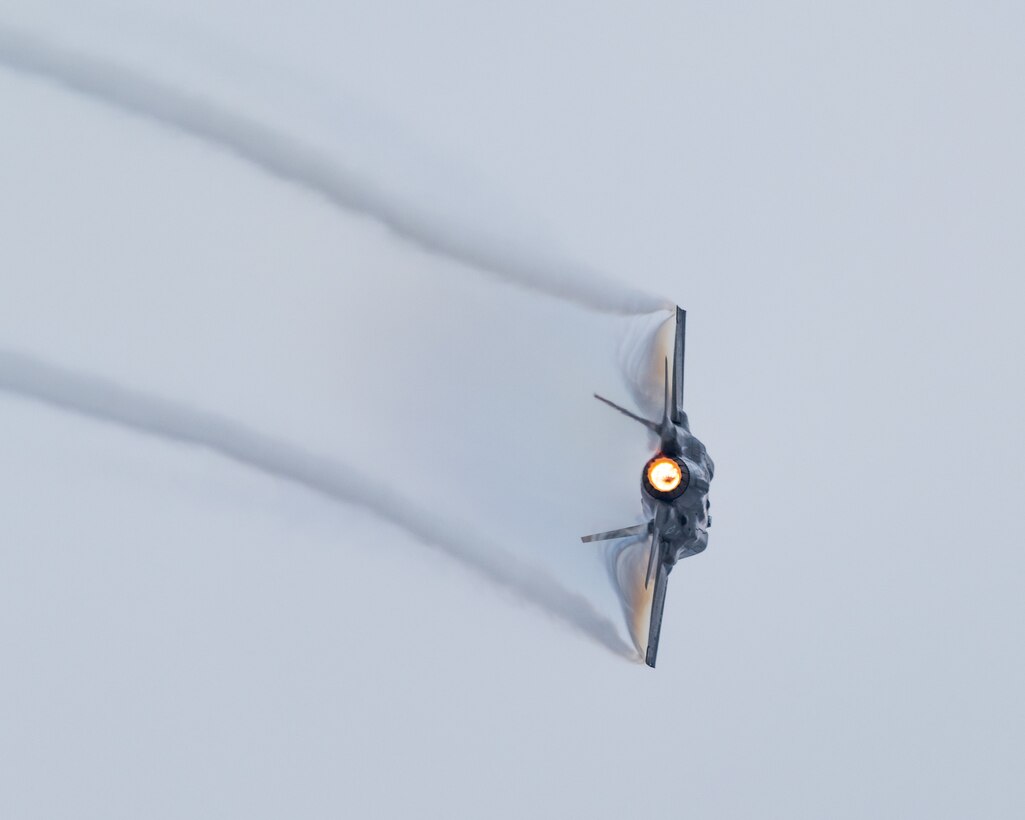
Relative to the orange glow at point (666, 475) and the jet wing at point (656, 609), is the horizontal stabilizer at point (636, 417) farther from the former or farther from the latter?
the jet wing at point (656, 609)

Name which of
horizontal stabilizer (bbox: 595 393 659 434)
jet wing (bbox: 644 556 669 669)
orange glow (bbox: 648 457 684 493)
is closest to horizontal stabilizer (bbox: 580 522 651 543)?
jet wing (bbox: 644 556 669 669)

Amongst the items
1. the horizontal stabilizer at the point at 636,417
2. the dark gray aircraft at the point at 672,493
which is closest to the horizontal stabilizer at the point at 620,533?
the dark gray aircraft at the point at 672,493

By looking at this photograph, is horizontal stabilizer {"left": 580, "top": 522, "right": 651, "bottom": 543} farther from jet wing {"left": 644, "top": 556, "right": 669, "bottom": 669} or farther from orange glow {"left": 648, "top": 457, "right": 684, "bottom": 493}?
orange glow {"left": 648, "top": 457, "right": 684, "bottom": 493}

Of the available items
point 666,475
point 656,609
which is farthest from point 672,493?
point 656,609

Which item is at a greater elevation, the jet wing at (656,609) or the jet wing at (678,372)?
the jet wing at (678,372)

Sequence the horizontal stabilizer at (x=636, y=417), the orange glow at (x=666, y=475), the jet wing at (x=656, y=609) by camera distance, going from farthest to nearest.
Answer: the jet wing at (x=656, y=609) → the horizontal stabilizer at (x=636, y=417) → the orange glow at (x=666, y=475)

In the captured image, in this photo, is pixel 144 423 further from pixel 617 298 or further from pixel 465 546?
pixel 617 298

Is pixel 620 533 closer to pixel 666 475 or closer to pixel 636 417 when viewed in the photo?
pixel 666 475

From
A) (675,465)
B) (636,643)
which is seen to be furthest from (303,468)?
(636,643)
